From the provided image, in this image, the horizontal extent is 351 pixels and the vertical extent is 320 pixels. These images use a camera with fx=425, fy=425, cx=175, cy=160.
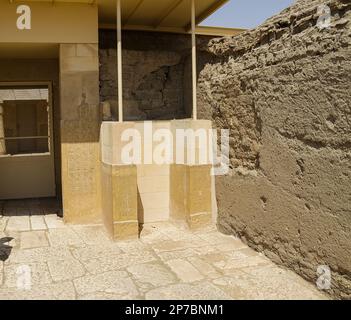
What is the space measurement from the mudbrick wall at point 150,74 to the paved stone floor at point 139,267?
2.31 meters

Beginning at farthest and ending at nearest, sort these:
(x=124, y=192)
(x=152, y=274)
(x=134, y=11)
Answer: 1. (x=134, y=11)
2. (x=124, y=192)
3. (x=152, y=274)

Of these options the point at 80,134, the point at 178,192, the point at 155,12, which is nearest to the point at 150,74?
the point at 155,12

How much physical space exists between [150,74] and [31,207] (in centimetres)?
348

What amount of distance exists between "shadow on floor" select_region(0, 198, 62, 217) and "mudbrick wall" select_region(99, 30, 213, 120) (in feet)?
7.62

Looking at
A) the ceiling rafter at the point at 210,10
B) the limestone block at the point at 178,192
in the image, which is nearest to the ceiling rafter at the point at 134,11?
the ceiling rafter at the point at 210,10

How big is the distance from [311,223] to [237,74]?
235 centimetres

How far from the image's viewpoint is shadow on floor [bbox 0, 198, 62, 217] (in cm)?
779

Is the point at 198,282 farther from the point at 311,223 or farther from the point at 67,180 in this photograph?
the point at 67,180

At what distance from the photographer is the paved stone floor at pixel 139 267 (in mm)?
4332

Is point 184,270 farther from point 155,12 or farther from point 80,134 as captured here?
point 155,12

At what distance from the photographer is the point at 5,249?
18.8ft

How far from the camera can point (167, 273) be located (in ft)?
15.9

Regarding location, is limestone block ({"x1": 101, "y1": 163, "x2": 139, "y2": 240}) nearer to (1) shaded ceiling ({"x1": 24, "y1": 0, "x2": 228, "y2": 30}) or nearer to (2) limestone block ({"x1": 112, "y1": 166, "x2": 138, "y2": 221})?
(2) limestone block ({"x1": 112, "y1": 166, "x2": 138, "y2": 221})

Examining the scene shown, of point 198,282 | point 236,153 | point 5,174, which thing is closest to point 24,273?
point 198,282
